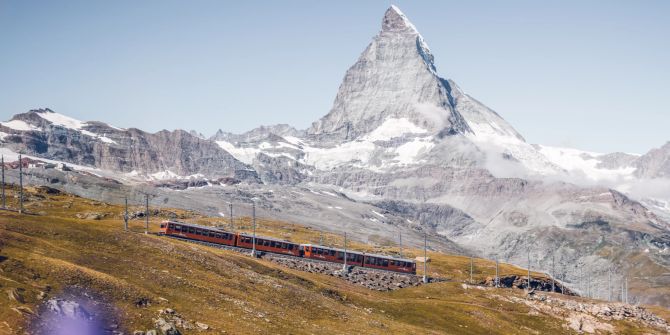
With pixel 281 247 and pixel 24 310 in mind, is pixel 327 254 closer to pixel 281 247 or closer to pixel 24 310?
pixel 281 247

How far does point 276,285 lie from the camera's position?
306 feet

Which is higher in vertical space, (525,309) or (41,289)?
(41,289)

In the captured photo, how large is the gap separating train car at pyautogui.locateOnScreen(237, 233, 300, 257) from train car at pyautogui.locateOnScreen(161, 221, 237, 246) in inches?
66.1

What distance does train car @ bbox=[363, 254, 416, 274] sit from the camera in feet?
541

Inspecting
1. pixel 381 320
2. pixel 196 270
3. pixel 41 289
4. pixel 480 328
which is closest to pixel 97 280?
pixel 41 289

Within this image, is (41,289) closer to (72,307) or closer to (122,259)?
(72,307)

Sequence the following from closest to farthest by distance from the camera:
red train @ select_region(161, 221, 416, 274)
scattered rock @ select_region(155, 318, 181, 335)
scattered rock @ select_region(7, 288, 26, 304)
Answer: scattered rock @ select_region(7, 288, 26, 304), scattered rock @ select_region(155, 318, 181, 335), red train @ select_region(161, 221, 416, 274)

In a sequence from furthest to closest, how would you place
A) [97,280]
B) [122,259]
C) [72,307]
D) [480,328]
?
1. [480,328]
2. [122,259]
3. [97,280]
4. [72,307]

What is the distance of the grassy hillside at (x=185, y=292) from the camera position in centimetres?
6322

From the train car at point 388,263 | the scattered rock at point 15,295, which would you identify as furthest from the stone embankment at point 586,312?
the scattered rock at point 15,295

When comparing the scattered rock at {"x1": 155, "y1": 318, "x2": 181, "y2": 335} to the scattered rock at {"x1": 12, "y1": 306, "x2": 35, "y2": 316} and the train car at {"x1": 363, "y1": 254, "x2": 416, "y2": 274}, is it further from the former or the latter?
the train car at {"x1": 363, "y1": 254, "x2": 416, "y2": 274}

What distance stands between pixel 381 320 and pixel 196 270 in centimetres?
2591

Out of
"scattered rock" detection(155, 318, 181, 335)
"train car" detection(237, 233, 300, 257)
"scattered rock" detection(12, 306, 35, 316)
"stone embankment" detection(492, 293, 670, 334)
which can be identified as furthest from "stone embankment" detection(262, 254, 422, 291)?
"scattered rock" detection(12, 306, 35, 316)

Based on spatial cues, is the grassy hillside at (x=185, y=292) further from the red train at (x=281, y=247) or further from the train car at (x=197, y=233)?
the train car at (x=197, y=233)
